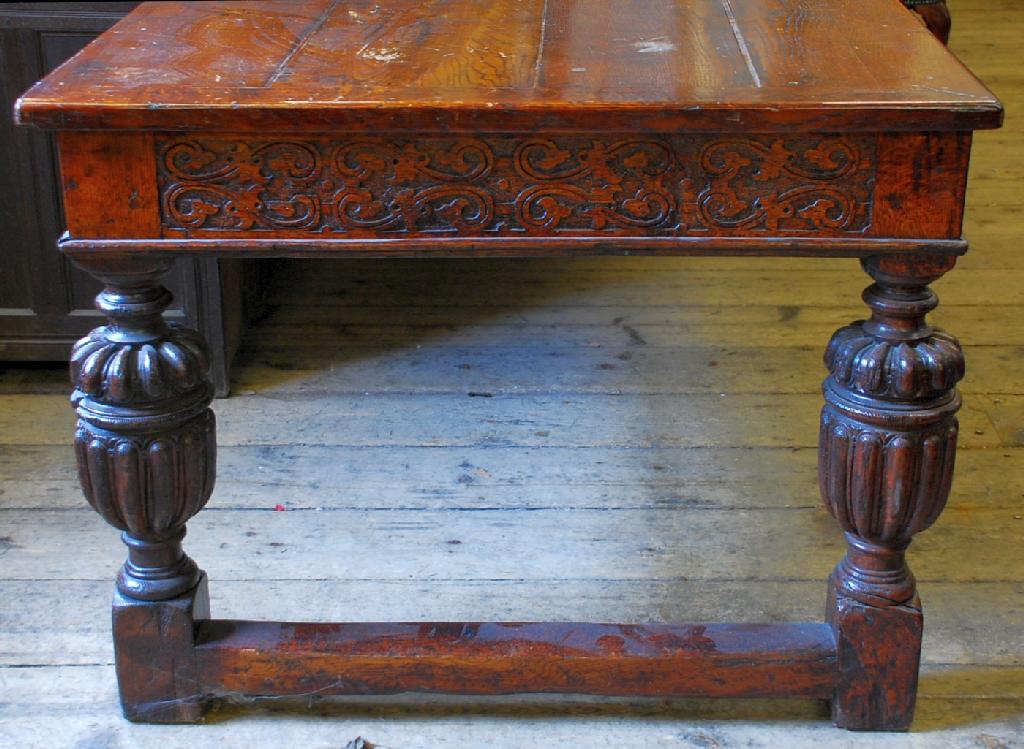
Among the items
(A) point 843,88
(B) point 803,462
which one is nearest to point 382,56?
(A) point 843,88

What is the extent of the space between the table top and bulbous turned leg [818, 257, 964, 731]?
0.18 m

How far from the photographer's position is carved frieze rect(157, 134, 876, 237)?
130cm

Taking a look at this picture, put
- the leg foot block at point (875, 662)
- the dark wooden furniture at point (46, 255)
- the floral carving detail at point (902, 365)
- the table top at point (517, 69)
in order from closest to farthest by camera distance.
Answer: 1. the table top at point (517, 69)
2. the floral carving detail at point (902, 365)
3. the leg foot block at point (875, 662)
4. the dark wooden furniture at point (46, 255)

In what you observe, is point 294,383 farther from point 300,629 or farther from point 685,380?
point 300,629

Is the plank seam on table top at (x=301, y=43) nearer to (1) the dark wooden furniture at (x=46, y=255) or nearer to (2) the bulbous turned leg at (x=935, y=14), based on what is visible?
(1) the dark wooden furniture at (x=46, y=255)

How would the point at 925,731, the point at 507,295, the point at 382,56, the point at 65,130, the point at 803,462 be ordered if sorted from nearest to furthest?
the point at 65,130 → the point at 382,56 → the point at 925,731 → the point at 803,462 → the point at 507,295

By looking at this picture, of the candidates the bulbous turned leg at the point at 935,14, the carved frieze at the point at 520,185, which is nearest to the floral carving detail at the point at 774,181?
the carved frieze at the point at 520,185

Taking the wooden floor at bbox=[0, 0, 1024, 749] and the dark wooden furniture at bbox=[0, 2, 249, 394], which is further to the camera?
the dark wooden furniture at bbox=[0, 2, 249, 394]

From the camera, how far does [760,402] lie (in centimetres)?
237

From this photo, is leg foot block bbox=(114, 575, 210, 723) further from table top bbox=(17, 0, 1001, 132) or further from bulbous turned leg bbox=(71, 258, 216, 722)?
table top bbox=(17, 0, 1001, 132)

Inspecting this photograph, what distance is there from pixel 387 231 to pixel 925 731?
0.80 meters

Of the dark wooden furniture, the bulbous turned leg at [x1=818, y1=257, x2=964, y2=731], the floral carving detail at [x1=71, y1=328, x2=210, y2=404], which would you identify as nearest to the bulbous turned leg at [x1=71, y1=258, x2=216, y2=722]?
the floral carving detail at [x1=71, y1=328, x2=210, y2=404]

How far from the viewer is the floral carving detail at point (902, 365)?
137 centimetres

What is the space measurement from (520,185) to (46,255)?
127 cm
